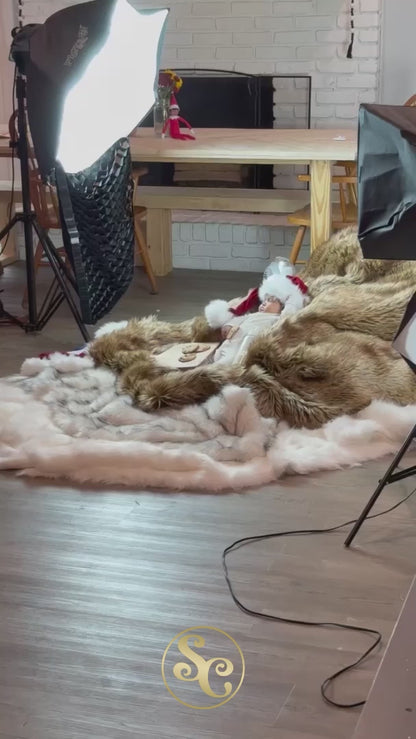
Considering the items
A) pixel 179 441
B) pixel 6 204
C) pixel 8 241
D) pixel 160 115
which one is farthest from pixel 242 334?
pixel 8 241

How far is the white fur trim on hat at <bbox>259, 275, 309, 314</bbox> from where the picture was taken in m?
3.49

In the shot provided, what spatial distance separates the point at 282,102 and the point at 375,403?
2.86 m

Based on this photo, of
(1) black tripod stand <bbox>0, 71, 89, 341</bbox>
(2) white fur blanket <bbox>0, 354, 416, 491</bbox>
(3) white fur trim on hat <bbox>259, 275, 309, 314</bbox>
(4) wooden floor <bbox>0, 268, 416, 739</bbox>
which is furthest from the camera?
(1) black tripod stand <bbox>0, 71, 89, 341</bbox>

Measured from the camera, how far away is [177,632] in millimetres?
1994

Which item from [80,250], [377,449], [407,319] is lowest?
[377,449]

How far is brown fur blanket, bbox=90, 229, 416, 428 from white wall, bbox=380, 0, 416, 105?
1.91 metres

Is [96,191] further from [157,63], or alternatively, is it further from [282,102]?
[282,102]

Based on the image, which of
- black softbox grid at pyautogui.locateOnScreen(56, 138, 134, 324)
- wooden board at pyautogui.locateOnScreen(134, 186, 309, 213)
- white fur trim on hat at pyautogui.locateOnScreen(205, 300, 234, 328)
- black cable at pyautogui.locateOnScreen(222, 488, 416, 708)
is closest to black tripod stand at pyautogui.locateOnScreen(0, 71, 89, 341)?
black softbox grid at pyautogui.locateOnScreen(56, 138, 134, 324)

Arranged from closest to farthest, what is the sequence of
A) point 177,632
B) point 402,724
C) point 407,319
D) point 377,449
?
point 402,724 → point 177,632 → point 407,319 → point 377,449

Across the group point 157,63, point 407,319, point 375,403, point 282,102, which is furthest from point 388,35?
point 407,319

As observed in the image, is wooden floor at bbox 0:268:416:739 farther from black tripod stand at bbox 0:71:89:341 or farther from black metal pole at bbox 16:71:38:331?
black metal pole at bbox 16:71:38:331

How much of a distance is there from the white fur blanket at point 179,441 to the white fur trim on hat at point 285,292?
2.09 ft

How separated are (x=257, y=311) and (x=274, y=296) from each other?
0.14 metres

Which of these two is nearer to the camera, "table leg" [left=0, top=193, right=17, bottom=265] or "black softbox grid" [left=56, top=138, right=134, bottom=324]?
"black softbox grid" [left=56, top=138, right=134, bottom=324]
